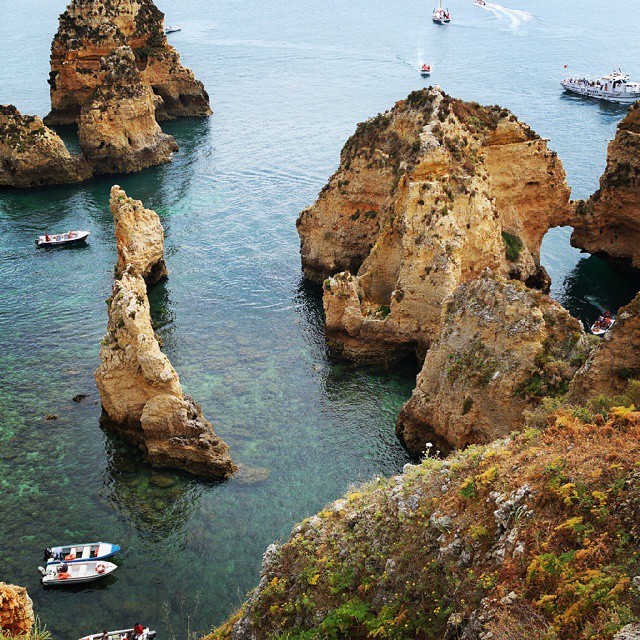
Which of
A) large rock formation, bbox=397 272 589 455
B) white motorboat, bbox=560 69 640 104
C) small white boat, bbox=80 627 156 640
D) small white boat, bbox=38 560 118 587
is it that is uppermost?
white motorboat, bbox=560 69 640 104

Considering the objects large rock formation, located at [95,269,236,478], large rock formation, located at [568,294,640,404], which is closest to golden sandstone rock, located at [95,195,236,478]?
large rock formation, located at [95,269,236,478]

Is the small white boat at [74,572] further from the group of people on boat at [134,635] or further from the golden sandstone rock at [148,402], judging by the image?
the golden sandstone rock at [148,402]

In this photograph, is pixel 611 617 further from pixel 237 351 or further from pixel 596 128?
pixel 596 128

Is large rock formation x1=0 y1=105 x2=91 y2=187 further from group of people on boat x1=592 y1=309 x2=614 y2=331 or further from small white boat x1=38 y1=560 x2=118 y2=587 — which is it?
group of people on boat x1=592 y1=309 x2=614 y2=331

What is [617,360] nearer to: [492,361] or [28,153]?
[492,361]

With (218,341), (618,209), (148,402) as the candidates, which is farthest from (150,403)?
(618,209)

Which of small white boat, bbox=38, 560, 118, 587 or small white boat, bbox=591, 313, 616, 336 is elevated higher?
small white boat, bbox=591, 313, 616, 336

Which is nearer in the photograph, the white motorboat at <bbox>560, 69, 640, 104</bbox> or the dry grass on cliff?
the dry grass on cliff
